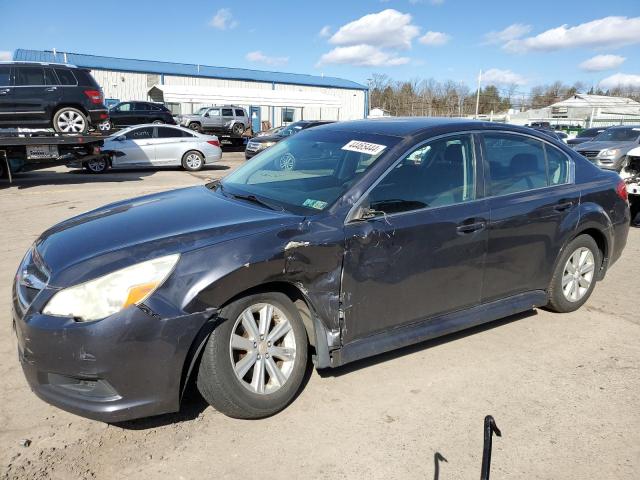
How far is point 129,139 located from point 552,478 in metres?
15.5

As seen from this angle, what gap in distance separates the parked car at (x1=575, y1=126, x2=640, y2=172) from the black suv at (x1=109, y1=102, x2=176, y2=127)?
1856 cm

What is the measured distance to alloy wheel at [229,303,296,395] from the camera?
9.35ft

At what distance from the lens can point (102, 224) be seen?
10.8ft

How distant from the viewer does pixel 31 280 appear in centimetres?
286

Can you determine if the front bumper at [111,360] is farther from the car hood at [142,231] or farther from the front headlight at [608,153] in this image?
the front headlight at [608,153]

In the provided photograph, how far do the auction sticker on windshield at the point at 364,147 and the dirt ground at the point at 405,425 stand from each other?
4.82 ft

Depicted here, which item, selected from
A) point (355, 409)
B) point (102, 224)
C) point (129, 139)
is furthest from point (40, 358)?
point (129, 139)

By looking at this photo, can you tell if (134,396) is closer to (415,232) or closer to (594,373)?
(415,232)

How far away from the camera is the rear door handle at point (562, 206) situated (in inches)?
166

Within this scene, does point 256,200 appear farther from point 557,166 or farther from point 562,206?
point 557,166

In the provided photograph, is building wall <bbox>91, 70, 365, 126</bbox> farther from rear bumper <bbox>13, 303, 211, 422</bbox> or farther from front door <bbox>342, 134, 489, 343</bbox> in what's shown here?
rear bumper <bbox>13, 303, 211, 422</bbox>

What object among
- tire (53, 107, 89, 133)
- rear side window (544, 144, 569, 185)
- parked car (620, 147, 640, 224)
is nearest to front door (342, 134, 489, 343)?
rear side window (544, 144, 569, 185)

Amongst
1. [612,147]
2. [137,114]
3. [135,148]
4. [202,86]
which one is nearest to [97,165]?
[135,148]

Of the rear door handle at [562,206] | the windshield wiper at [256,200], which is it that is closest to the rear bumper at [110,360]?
the windshield wiper at [256,200]
